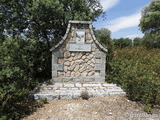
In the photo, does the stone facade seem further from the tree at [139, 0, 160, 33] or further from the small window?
the tree at [139, 0, 160, 33]

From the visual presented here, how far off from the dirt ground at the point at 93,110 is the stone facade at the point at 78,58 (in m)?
1.52

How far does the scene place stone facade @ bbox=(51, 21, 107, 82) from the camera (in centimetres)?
473

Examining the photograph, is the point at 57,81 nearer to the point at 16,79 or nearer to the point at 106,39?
the point at 16,79

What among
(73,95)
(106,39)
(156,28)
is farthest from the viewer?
(156,28)

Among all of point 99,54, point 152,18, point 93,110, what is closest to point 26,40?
point 99,54

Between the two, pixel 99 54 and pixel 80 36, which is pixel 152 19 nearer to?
pixel 99 54

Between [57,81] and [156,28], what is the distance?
63.6ft

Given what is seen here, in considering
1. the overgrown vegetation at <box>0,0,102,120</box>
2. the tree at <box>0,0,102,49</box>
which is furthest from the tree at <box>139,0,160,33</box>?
the tree at <box>0,0,102,49</box>

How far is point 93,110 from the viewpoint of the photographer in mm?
2967

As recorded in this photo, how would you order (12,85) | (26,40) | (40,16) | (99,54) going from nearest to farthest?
(12,85)
(26,40)
(40,16)
(99,54)

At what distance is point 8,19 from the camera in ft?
16.1

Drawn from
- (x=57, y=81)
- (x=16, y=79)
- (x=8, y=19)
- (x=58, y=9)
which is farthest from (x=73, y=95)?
(x=8, y=19)

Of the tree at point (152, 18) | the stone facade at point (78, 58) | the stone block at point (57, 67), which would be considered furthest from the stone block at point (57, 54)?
the tree at point (152, 18)

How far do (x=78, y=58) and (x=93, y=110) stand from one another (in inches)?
95.8
